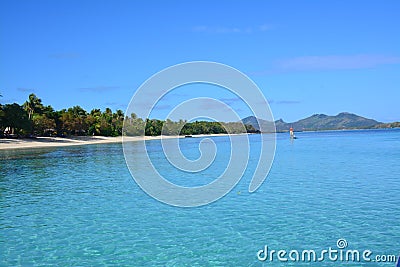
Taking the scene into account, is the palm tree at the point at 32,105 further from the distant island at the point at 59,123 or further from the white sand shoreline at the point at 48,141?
the white sand shoreline at the point at 48,141

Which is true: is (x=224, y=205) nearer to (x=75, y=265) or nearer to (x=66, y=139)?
(x=75, y=265)

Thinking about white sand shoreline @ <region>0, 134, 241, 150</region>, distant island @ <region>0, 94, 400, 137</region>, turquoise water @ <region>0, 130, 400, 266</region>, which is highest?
distant island @ <region>0, 94, 400, 137</region>

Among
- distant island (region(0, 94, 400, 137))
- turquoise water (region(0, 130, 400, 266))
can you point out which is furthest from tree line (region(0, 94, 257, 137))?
turquoise water (region(0, 130, 400, 266))

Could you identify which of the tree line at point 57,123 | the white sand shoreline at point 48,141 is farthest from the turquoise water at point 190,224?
the white sand shoreline at point 48,141

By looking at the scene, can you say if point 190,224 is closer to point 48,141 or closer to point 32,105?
point 48,141

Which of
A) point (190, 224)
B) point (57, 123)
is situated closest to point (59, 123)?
point (57, 123)

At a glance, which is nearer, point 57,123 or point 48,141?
point 48,141

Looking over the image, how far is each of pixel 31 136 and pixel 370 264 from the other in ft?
293

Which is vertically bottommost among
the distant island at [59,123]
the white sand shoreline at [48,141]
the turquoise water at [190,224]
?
the turquoise water at [190,224]

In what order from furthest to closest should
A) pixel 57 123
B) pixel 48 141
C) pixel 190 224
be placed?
pixel 57 123 < pixel 48 141 < pixel 190 224

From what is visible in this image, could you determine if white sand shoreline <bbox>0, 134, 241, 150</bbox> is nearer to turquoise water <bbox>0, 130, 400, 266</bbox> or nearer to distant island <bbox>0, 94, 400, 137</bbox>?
distant island <bbox>0, 94, 400, 137</bbox>

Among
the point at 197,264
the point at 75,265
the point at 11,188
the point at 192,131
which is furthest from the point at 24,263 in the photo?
the point at 192,131

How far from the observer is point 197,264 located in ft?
33.1

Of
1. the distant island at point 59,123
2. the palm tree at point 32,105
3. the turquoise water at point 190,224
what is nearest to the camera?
the turquoise water at point 190,224
